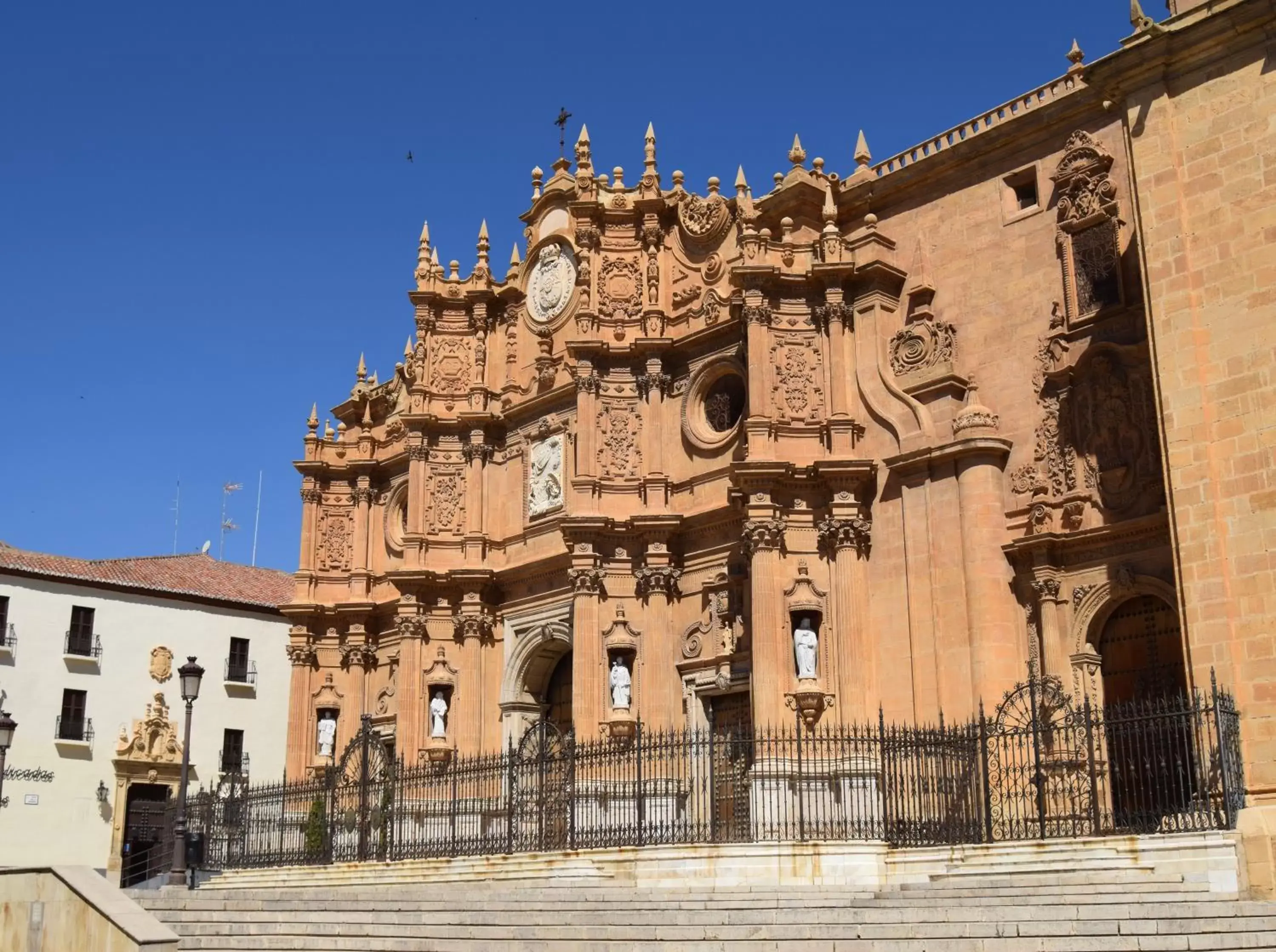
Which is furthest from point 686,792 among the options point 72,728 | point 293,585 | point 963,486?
point 293,585

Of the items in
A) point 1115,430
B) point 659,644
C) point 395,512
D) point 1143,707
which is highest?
point 395,512

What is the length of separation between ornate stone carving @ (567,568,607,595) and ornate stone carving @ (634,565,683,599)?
743 mm

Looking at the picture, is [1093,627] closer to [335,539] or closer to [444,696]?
[444,696]

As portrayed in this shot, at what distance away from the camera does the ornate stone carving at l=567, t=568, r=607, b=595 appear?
26484 mm

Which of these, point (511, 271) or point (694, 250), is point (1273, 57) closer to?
point (694, 250)

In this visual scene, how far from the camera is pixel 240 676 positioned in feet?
129

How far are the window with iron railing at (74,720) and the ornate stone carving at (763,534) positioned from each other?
19.8 metres

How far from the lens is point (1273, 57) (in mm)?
17172

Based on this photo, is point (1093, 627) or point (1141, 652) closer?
point (1141, 652)

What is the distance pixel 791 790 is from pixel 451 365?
561 inches

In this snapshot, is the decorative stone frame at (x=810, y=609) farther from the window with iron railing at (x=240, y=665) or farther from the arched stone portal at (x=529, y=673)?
the window with iron railing at (x=240, y=665)

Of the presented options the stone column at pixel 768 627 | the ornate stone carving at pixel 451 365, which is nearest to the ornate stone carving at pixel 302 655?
the ornate stone carving at pixel 451 365

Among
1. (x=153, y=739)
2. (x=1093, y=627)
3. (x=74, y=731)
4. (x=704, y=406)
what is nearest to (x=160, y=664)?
(x=153, y=739)

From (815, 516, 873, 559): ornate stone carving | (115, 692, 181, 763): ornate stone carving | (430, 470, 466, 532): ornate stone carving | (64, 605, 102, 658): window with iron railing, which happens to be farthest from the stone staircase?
(64, 605, 102, 658): window with iron railing
